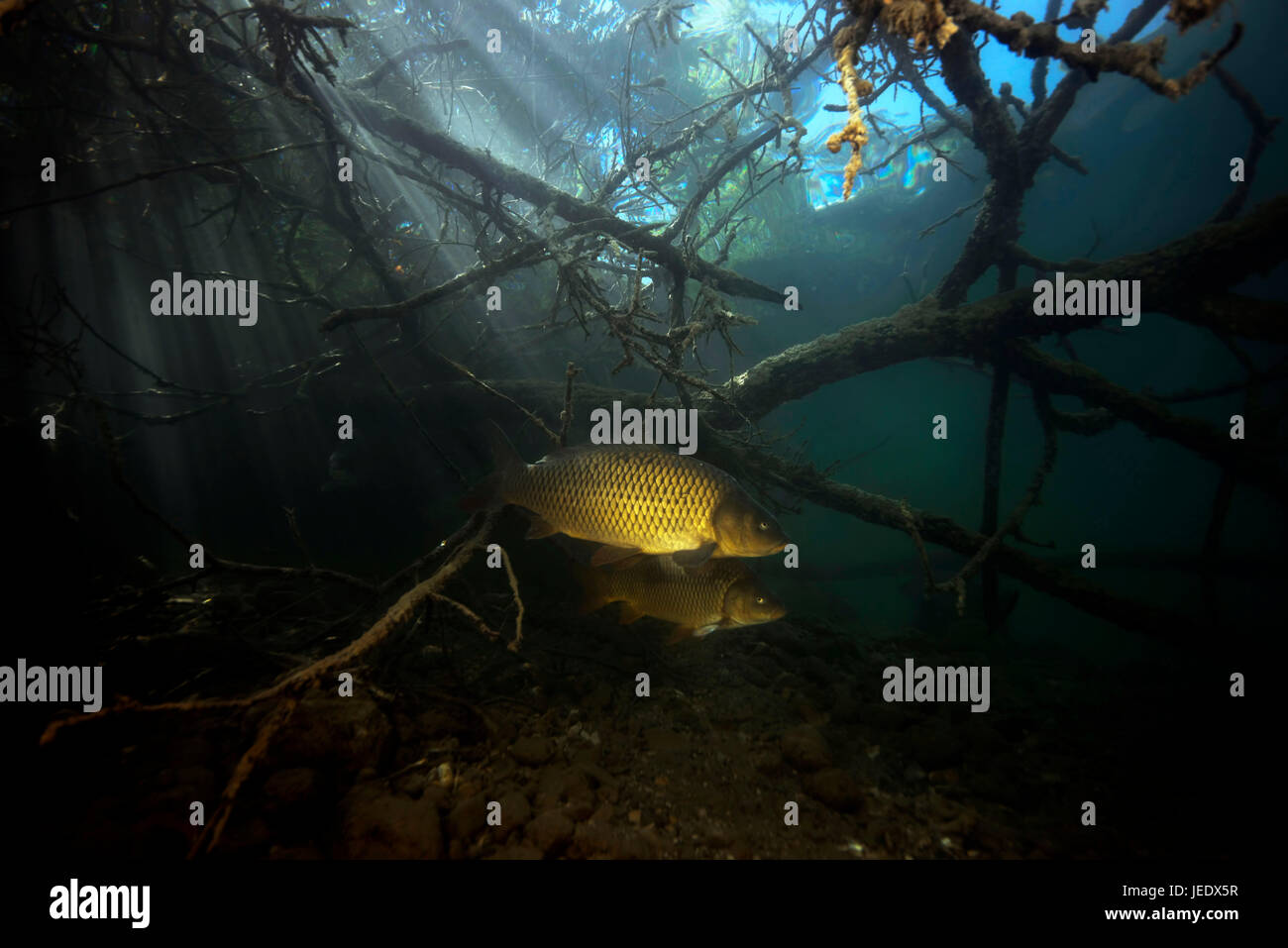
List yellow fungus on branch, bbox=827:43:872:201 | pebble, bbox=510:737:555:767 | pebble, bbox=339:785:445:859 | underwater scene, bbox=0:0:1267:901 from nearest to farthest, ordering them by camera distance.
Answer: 1. yellow fungus on branch, bbox=827:43:872:201
2. pebble, bbox=339:785:445:859
3. underwater scene, bbox=0:0:1267:901
4. pebble, bbox=510:737:555:767

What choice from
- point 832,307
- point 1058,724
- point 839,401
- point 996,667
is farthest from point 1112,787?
point 839,401

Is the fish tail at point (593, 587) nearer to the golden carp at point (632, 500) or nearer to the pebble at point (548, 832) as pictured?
the golden carp at point (632, 500)

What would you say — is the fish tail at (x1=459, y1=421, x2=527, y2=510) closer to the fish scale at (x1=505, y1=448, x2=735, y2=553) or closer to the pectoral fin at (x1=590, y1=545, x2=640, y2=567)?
the fish scale at (x1=505, y1=448, x2=735, y2=553)

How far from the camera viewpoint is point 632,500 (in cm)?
276

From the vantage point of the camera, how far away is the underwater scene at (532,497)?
7.38 feet

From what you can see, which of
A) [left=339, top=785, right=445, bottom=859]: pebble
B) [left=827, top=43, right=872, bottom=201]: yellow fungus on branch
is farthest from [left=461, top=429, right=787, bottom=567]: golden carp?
[left=827, top=43, right=872, bottom=201]: yellow fungus on branch

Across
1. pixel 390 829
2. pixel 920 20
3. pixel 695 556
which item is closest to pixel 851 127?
pixel 920 20

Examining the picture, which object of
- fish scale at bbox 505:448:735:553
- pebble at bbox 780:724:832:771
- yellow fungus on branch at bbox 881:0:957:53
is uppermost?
yellow fungus on branch at bbox 881:0:957:53

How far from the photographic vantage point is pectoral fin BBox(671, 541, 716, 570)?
8.92ft

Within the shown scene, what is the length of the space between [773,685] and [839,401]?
75.0ft

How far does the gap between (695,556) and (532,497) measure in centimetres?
107

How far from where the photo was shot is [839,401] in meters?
24.0

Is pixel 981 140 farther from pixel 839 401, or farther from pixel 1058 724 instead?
pixel 839 401

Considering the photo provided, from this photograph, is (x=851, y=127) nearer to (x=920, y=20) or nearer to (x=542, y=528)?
(x=920, y=20)
